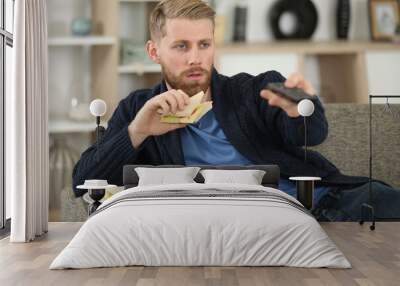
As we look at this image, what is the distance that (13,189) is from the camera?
544cm

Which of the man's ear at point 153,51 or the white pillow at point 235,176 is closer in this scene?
the white pillow at point 235,176

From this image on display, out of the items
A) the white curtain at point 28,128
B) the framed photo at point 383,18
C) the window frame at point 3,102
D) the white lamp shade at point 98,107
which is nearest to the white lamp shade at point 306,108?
the framed photo at point 383,18

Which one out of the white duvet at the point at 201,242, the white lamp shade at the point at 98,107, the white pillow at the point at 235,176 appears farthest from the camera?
the white lamp shade at the point at 98,107

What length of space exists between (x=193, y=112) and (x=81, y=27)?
4.29 ft

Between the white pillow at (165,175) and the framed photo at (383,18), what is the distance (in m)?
2.04

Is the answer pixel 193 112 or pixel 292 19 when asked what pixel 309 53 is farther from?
pixel 193 112

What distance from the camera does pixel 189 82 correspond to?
620 cm

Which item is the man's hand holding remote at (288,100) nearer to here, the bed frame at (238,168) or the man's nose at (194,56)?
the bed frame at (238,168)

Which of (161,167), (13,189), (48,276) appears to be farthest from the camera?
(161,167)

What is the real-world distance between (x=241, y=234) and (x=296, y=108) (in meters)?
2.17

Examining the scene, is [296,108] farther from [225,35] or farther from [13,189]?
[13,189]

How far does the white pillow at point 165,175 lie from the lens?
5.86 meters

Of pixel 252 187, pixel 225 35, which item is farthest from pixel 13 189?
pixel 225 35

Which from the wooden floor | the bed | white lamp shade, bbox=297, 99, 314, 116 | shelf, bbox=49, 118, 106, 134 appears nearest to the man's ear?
shelf, bbox=49, 118, 106, 134
